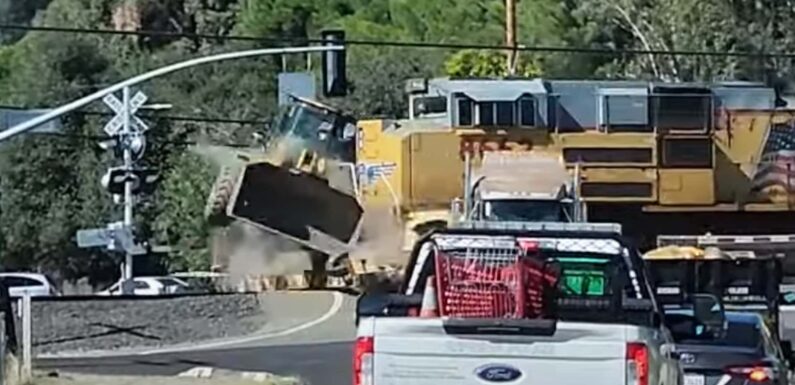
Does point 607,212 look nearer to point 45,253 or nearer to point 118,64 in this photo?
point 45,253

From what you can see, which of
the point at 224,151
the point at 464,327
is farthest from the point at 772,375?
the point at 224,151

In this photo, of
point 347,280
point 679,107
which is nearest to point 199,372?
point 347,280

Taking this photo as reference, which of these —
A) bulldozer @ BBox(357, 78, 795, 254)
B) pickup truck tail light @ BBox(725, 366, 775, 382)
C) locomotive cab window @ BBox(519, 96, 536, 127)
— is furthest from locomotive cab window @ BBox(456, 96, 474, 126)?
pickup truck tail light @ BBox(725, 366, 775, 382)

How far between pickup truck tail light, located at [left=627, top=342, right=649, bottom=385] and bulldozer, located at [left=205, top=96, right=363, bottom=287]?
31.8 metres

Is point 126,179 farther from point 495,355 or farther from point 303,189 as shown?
point 495,355

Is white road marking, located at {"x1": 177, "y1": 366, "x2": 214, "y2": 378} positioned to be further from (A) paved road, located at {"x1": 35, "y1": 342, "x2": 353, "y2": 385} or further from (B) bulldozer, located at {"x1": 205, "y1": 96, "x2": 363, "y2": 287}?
(B) bulldozer, located at {"x1": 205, "y1": 96, "x2": 363, "y2": 287}

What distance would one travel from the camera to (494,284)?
533 inches

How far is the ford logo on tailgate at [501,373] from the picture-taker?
1290cm

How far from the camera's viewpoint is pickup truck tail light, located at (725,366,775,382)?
1614 centimetres

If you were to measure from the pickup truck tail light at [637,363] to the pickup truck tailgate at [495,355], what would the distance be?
4 cm

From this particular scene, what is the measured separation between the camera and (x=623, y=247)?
15.2m

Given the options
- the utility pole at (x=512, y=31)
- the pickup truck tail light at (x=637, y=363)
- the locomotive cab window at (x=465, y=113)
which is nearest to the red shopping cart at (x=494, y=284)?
the pickup truck tail light at (x=637, y=363)

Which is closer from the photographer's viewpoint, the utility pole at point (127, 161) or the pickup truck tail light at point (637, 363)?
the pickup truck tail light at point (637, 363)

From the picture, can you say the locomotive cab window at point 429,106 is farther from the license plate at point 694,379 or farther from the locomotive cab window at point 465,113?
the license plate at point 694,379
